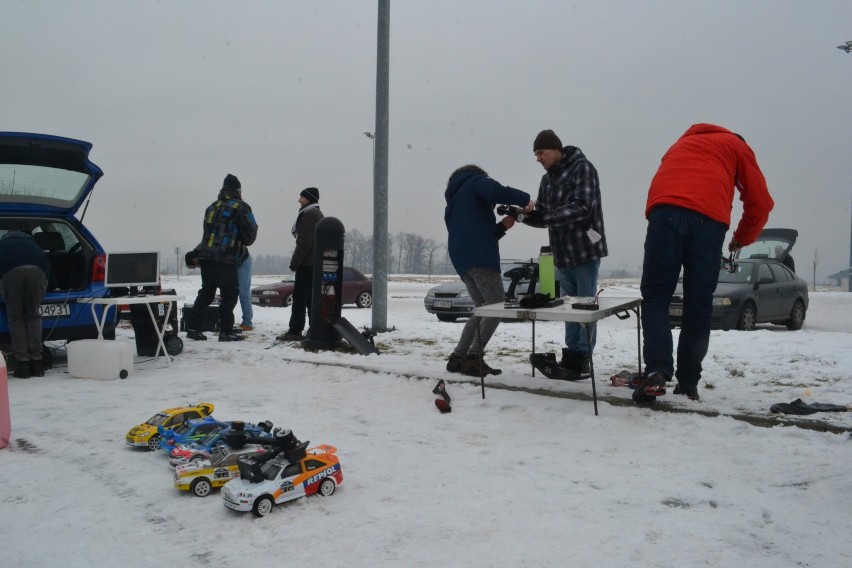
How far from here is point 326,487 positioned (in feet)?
9.24

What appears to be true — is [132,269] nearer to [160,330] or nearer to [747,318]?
[160,330]

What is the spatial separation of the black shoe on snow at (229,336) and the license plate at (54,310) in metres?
2.20

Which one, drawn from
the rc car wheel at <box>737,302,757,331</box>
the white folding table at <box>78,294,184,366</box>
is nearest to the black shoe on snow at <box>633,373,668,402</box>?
the white folding table at <box>78,294,184,366</box>

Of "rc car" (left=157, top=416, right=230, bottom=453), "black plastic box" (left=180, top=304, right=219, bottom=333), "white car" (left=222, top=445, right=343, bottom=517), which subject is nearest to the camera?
"white car" (left=222, top=445, right=343, bottom=517)

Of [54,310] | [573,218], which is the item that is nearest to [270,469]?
[573,218]

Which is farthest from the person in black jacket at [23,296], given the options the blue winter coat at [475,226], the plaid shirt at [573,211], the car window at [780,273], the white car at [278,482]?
the car window at [780,273]

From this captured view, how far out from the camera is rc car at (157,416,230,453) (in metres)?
3.45

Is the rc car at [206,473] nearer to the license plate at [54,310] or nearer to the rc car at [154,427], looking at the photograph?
the rc car at [154,427]

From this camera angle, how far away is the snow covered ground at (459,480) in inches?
89.5

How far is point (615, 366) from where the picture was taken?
620 centimetres

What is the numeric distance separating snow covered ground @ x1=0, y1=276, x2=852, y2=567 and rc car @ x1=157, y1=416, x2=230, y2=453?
0.32 ft

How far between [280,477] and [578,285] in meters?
3.19

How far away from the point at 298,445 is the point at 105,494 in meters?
0.89

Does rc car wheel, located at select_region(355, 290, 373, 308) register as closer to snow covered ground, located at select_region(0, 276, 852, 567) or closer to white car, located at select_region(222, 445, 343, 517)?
snow covered ground, located at select_region(0, 276, 852, 567)
